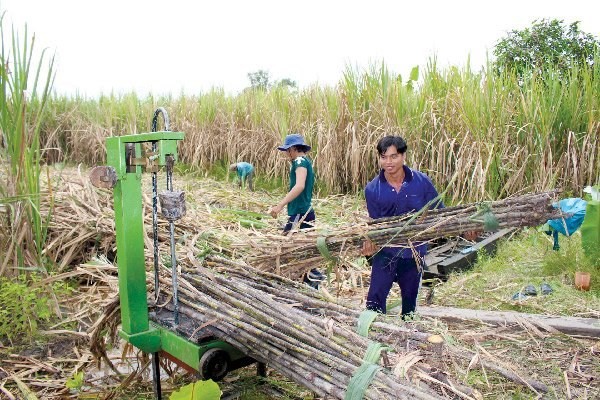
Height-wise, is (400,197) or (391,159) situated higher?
(391,159)

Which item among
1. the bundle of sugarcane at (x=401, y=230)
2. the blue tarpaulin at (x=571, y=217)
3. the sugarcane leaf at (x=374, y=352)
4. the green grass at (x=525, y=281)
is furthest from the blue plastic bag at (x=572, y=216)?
the sugarcane leaf at (x=374, y=352)

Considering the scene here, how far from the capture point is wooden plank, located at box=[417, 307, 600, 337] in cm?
282

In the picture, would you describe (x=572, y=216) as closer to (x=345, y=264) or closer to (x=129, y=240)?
(x=345, y=264)

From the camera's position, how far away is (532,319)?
288cm

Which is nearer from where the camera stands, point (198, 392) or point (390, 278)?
point (198, 392)

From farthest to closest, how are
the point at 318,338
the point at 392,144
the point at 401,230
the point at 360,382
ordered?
the point at 392,144, the point at 401,230, the point at 318,338, the point at 360,382

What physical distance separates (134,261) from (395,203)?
1428 millimetres

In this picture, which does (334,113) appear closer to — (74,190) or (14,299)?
(74,190)

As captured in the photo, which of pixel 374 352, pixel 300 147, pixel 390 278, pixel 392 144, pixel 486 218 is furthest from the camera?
pixel 300 147

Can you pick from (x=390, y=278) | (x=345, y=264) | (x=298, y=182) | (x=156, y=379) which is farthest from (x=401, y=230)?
(x=298, y=182)

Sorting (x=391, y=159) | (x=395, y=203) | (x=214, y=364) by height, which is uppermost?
(x=391, y=159)

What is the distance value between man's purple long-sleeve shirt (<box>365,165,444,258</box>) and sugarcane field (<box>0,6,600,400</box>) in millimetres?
11

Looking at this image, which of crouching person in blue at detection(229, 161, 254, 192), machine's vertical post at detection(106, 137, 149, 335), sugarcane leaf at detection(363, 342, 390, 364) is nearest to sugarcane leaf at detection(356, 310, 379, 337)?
sugarcane leaf at detection(363, 342, 390, 364)

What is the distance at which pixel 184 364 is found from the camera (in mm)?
2156
